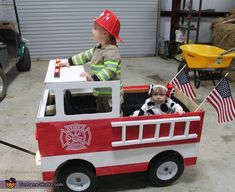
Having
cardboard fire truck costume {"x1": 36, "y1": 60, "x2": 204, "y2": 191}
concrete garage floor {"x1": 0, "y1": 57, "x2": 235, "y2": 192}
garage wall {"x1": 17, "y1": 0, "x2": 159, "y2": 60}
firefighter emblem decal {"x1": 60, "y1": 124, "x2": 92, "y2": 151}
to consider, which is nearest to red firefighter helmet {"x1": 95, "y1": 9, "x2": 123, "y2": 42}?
cardboard fire truck costume {"x1": 36, "y1": 60, "x2": 204, "y2": 191}

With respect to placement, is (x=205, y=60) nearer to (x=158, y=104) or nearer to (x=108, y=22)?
(x=158, y=104)

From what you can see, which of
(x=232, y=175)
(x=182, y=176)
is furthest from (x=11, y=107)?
(x=232, y=175)

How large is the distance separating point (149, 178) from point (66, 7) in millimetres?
4897

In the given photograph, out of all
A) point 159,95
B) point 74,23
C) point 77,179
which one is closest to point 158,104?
point 159,95

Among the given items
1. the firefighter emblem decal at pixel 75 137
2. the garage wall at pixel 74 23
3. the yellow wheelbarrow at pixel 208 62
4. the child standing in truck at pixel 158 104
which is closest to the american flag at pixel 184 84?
the child standing in truck at pixel 158 104

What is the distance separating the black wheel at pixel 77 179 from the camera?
1.89m

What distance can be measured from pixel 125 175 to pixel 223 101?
3.28 feet

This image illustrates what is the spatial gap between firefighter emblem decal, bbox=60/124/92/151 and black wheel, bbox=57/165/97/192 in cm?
18

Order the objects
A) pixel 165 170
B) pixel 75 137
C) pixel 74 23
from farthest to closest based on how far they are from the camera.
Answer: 1. pixel 74 23
2. pixel 165 170
3. pixel 75 137

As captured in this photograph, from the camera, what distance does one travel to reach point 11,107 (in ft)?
11.7

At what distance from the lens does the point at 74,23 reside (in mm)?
6129

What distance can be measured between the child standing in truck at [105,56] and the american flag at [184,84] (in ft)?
2.51

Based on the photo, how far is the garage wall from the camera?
5926 millimetres

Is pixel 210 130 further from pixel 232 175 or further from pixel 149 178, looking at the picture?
pixel 149 178
